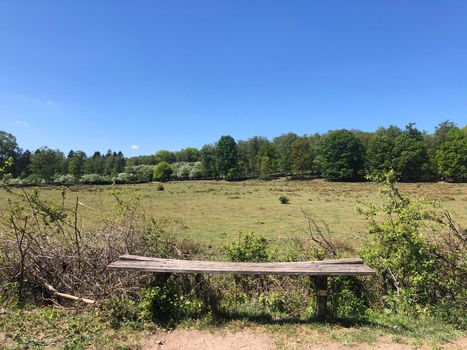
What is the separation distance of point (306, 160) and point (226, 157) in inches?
826

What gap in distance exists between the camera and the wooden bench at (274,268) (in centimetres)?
453

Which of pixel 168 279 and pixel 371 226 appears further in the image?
pixel 371 226

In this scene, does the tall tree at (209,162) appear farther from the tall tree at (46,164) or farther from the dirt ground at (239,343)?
the dirt ground at (239,343)

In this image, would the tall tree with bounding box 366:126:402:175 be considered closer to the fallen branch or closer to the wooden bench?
the wooden bench

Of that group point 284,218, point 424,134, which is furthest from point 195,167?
point 284,218

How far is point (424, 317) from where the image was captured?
4902mm

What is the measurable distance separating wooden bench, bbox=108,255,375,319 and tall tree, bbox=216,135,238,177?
79.2 m

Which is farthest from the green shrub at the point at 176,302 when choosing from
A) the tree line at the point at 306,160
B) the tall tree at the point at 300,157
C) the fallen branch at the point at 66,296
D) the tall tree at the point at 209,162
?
the tall tree at the point at 209,162

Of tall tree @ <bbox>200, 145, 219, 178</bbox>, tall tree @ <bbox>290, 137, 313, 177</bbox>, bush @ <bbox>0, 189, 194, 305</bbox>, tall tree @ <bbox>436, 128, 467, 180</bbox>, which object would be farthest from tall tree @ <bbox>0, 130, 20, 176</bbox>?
tall tree @ <bbox>436, 128, 467, 180</bbox>

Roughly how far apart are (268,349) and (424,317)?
8.72 feet

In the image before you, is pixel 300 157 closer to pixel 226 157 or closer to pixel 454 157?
pixel 226 157

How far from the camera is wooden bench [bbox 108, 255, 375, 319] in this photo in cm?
453

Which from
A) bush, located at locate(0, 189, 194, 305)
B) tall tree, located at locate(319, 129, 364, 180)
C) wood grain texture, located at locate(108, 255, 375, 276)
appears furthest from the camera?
tall tree, located at locate(319, 129, 364, 180)

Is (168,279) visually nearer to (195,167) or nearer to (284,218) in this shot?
(284,218)
